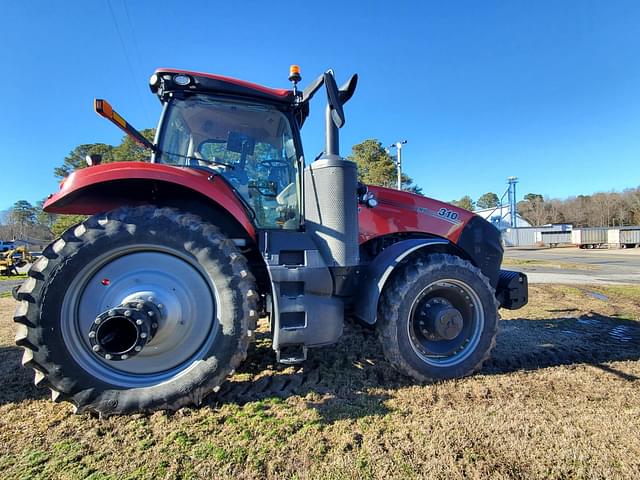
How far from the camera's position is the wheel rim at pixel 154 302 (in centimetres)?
223

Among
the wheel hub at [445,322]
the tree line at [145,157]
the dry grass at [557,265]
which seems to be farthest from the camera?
the tree line at [145,157]

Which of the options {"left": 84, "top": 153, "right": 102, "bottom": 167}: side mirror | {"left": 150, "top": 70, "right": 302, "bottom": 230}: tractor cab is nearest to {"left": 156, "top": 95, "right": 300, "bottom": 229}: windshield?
{"left": 150, "top": 70, "right": 302, "bottom": 230}: tractor cab

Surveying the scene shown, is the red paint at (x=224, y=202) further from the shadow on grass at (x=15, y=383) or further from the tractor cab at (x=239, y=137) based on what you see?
the shadow on grass at (x=15, y=383)

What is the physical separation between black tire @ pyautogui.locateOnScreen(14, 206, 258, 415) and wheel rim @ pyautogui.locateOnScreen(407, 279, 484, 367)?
1470mm

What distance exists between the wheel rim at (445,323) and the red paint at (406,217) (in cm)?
61

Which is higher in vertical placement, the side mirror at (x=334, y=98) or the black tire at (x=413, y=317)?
the side mirror at (x=334, y=98)

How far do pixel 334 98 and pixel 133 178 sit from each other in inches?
61.0

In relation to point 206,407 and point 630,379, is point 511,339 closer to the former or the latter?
point 630,379

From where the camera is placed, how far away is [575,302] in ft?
20.6

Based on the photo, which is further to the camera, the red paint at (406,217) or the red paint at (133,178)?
the red paint at (406,217)

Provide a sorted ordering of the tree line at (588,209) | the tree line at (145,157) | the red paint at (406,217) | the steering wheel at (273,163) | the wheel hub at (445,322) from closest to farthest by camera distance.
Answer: the wheel hub at (445,322)
the steering wheel at (273,163)
the red paint at (406,217)
the tree line at (145,157)
the tree line at (588,209)

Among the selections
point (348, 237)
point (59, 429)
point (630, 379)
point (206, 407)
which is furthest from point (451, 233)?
point (59, 429)

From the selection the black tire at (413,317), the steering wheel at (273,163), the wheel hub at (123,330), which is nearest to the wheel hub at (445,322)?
the black tire at (413,317)

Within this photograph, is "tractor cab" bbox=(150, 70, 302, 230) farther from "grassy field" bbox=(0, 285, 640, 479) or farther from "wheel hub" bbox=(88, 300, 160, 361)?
"grassy field" bbox=(0, 285, 640, 479)
